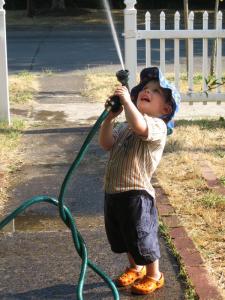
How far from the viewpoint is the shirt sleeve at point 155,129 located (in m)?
3.03

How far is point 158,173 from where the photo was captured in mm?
5371

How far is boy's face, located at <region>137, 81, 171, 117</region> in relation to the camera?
10.4ft

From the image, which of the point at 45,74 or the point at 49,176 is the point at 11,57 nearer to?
the point at 45,74

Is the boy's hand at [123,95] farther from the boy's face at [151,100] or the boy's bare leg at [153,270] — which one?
the boy's bare leg at [153,270]

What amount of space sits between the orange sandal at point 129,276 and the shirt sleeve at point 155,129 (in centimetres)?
79

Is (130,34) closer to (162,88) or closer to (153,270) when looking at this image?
(162,88)

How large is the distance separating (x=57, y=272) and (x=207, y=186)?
1.83 meters

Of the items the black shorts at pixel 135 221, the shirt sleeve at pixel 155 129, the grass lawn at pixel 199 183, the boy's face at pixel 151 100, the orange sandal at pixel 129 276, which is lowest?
the grass lawn at pixel 199 183

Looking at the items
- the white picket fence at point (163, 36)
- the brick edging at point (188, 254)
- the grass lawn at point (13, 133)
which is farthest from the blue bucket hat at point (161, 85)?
the white picket fence at point (163, 36)

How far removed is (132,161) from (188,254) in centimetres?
87

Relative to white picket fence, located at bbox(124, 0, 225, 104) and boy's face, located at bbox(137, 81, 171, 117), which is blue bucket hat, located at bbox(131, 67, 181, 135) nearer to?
boy's face, located at bbox(137, 81, 171, 117)

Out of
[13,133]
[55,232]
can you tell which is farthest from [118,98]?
[13,133]

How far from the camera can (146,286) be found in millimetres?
3309

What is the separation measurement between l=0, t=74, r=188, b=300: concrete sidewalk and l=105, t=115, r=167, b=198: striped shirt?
0.59m
